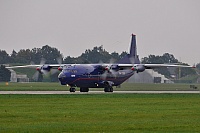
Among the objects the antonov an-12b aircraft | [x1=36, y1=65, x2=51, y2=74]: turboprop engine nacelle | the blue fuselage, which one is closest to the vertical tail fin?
the antonov an-12b aircraft

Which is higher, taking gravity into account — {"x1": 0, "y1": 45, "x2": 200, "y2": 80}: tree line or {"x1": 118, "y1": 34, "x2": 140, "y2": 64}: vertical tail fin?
{"x1": 0, "y1": 45, "x2": 200, "y2": 80}: tree line

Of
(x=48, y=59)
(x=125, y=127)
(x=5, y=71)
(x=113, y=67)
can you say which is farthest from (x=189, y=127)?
(x=48, y=59)

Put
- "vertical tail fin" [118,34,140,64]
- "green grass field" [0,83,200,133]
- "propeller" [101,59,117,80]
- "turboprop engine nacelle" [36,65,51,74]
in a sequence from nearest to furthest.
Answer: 1. "green grass field" [0,83,200,133]
2. "propeller" [101,59,117,80]
3. "turboprop engine nacelle" [36,65,51,74]
4. "vertical tail fin" [118,34,140,64]

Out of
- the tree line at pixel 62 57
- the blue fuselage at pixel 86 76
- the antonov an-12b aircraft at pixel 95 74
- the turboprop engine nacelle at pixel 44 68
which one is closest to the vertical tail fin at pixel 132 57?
the antonov an-12b aircraft at pixel 95 74

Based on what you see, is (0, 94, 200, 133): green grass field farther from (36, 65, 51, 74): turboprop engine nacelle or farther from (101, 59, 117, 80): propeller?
(36, 65, 51, 74): turboprop engine nacelle

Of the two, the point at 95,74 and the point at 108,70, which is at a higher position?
the point at 108,70

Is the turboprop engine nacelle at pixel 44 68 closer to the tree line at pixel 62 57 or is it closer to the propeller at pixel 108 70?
the propeller at pixel 108 70

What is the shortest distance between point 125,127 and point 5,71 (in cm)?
10506

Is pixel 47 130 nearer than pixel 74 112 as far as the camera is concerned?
Yes

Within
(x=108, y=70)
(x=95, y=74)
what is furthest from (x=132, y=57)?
(x=95, y=74)

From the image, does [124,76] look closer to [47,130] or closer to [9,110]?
[9,110]

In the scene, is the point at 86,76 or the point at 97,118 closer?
the point at 97,118

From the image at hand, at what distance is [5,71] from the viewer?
134000mm

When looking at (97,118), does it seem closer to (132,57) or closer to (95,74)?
(95,74)
